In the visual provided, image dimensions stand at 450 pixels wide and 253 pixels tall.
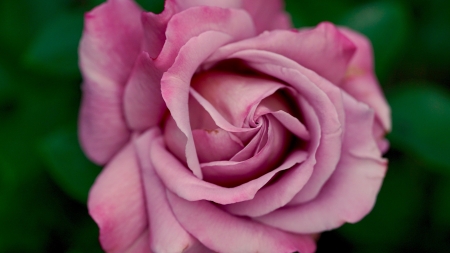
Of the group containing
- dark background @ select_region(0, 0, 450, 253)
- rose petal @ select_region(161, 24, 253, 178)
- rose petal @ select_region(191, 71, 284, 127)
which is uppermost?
rose petal @ select_region(161, 24, 253, 178)

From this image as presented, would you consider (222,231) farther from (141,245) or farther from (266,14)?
(266,14)

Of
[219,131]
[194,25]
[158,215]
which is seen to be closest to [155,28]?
[194,25]

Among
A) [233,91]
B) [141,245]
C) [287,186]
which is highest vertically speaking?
→ [233,91]

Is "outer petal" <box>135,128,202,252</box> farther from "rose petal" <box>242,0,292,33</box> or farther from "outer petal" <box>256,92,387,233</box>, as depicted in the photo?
"rose petal" <box>242,0,292,33</box>

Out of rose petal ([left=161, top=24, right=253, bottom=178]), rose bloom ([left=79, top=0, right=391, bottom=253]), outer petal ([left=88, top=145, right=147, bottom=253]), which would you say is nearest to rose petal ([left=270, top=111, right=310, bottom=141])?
rose bloom ([left=79, top=0, right=391, bottom=253])

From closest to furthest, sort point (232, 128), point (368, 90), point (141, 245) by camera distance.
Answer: point (232, 128) < point (141, 245) < point (368, 90)

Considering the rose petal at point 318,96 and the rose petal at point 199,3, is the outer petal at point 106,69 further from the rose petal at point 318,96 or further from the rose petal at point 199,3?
the rose petal at point 318,96
